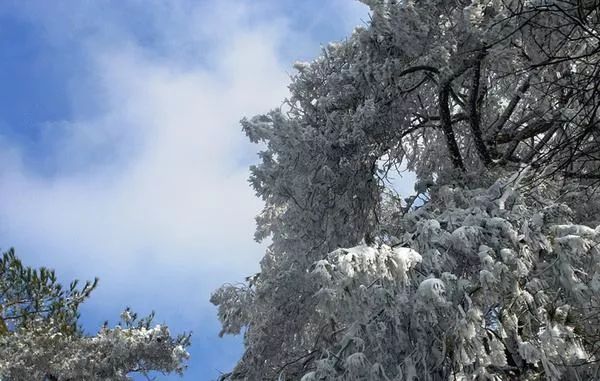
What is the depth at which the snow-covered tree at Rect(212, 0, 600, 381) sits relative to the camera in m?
6.20

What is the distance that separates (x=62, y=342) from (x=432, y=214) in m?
11.8

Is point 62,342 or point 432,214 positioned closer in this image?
point 432,214

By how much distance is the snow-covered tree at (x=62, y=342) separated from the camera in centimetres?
1486

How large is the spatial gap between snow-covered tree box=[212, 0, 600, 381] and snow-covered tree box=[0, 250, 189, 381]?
6032 millimetres

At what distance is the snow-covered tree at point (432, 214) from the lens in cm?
620

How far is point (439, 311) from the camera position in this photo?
6.41m

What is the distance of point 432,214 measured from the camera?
7.92 meters

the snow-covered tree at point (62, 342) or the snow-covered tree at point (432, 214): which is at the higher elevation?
the snow-covered tree at point (62, 342)

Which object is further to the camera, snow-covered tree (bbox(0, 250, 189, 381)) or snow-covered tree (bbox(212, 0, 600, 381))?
snow-covered tree (bbox(0, 250, 189, 381))

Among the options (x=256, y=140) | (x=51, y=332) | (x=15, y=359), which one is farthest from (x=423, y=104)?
(x=15, y=359)

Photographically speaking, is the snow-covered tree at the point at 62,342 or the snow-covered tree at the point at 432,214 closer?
the snow-covered tree at the point at 432,214

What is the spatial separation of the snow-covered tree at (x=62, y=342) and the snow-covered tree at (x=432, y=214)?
603 cm

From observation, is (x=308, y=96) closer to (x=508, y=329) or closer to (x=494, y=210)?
(x=494, y=210)

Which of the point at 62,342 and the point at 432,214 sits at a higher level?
the point at 62,342
